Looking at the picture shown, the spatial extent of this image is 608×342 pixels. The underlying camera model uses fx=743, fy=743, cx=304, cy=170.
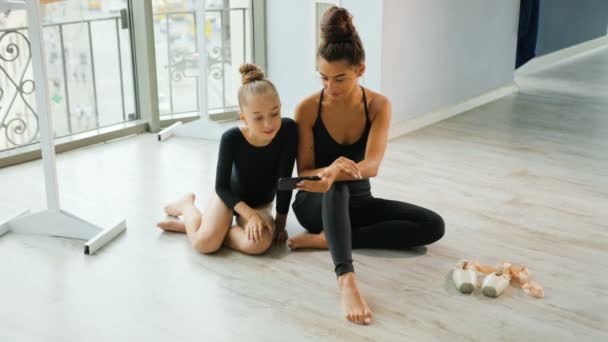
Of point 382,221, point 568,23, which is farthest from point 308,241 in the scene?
point 568,23

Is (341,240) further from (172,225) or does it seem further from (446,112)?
(446,112)

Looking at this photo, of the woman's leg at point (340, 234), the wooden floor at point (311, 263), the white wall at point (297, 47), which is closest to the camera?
the wooden floor at point (311, 263)

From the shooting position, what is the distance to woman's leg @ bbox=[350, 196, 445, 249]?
7.43 feet

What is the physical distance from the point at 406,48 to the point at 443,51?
39cm

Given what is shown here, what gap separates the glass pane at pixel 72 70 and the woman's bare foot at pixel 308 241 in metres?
1.67

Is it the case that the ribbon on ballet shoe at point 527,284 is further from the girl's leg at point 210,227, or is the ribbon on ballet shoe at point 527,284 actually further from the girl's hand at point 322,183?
the girl's leg at point 210,227

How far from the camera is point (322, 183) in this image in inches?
78.7

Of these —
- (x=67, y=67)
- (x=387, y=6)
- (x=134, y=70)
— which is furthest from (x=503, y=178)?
(x=67, y=67)

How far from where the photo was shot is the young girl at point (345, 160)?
6.74 ft

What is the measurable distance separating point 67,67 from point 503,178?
211 cm

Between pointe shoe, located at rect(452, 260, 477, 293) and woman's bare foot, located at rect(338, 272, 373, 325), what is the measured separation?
11.5 inches

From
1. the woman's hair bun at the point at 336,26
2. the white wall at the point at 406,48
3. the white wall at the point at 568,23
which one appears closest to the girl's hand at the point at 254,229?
the woman's hair bun at the point at 336,26

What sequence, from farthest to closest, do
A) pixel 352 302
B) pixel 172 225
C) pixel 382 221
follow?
1. pixel 172 225
2. pixel 382 221
3. pixel 352 302

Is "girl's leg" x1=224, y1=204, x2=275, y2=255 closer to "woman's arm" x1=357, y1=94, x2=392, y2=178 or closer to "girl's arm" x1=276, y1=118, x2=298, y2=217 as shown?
"girl's arm" x1=276, y1=118, x2=298, y2=217
